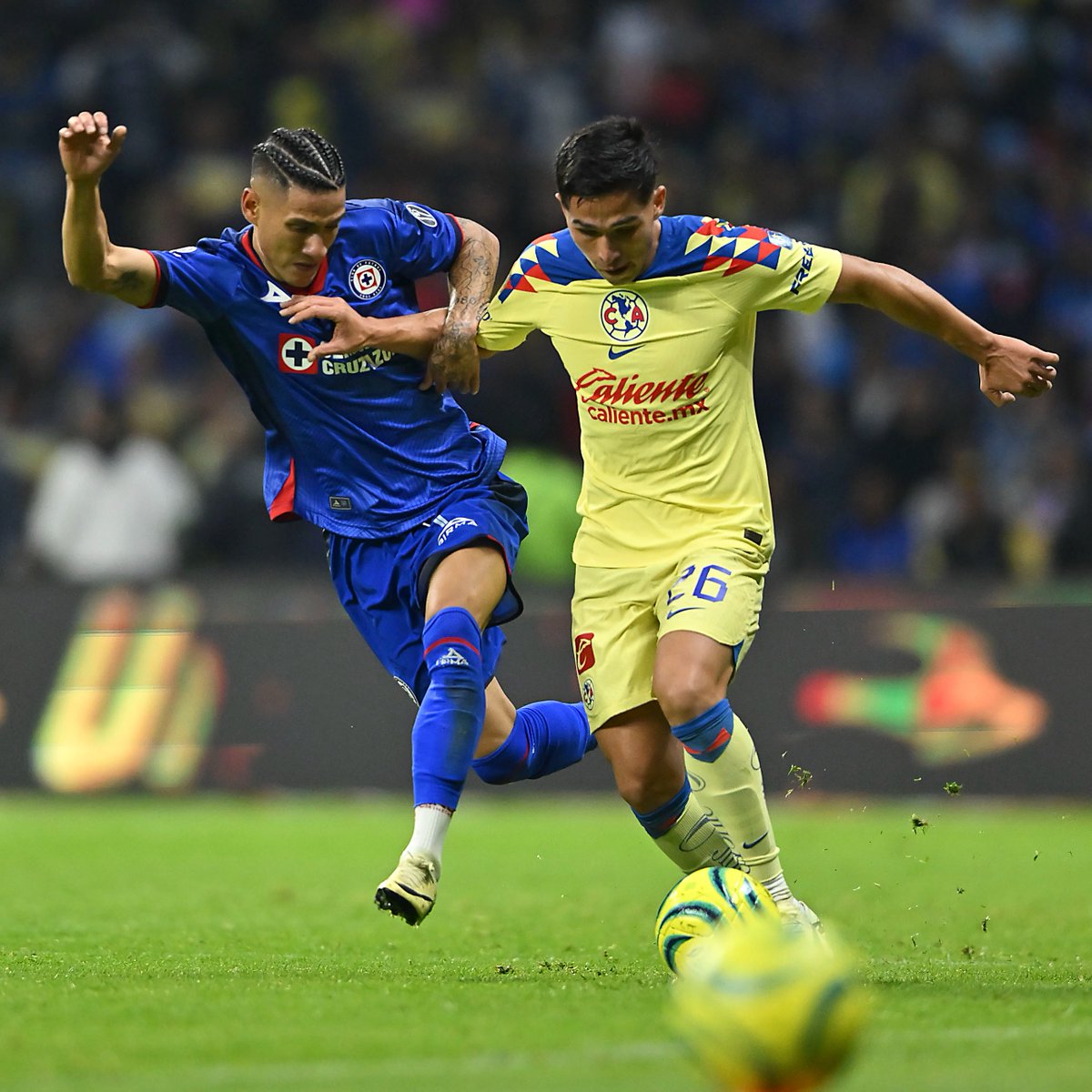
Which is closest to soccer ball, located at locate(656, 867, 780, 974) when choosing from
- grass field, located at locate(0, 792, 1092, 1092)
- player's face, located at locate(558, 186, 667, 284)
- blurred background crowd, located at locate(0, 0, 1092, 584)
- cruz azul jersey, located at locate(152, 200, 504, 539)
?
grass field, located at locate(0, 792, 1092, 1092)

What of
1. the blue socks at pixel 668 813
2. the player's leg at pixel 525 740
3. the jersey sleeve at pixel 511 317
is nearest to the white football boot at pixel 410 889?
the blue socks at pixel 668 813

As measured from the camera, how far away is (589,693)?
19.9 ft

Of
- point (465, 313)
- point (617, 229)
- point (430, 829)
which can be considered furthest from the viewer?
point (465, 313)

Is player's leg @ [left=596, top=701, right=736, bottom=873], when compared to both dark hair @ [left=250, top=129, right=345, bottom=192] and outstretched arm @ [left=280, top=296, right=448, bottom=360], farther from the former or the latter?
dark hair @ [left=250, top=129, right=345, bottom=192]

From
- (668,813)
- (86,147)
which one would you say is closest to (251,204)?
(86,147)

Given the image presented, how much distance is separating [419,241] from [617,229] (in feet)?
3.01

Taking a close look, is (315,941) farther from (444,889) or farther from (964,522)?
(964,522)

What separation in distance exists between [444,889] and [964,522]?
5697 millimetres

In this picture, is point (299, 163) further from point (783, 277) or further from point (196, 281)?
point (783, 277)

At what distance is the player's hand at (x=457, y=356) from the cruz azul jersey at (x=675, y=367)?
0.15m

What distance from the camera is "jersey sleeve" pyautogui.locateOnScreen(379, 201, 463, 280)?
6.36 metres

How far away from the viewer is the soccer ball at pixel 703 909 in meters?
5.25

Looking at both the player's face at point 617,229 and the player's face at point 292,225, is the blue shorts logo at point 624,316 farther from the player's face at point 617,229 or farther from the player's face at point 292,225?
the player's face at point 292,225

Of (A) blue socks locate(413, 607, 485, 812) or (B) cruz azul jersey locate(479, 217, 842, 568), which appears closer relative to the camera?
(A) blue socks locate(413, 607, 485, 812)
